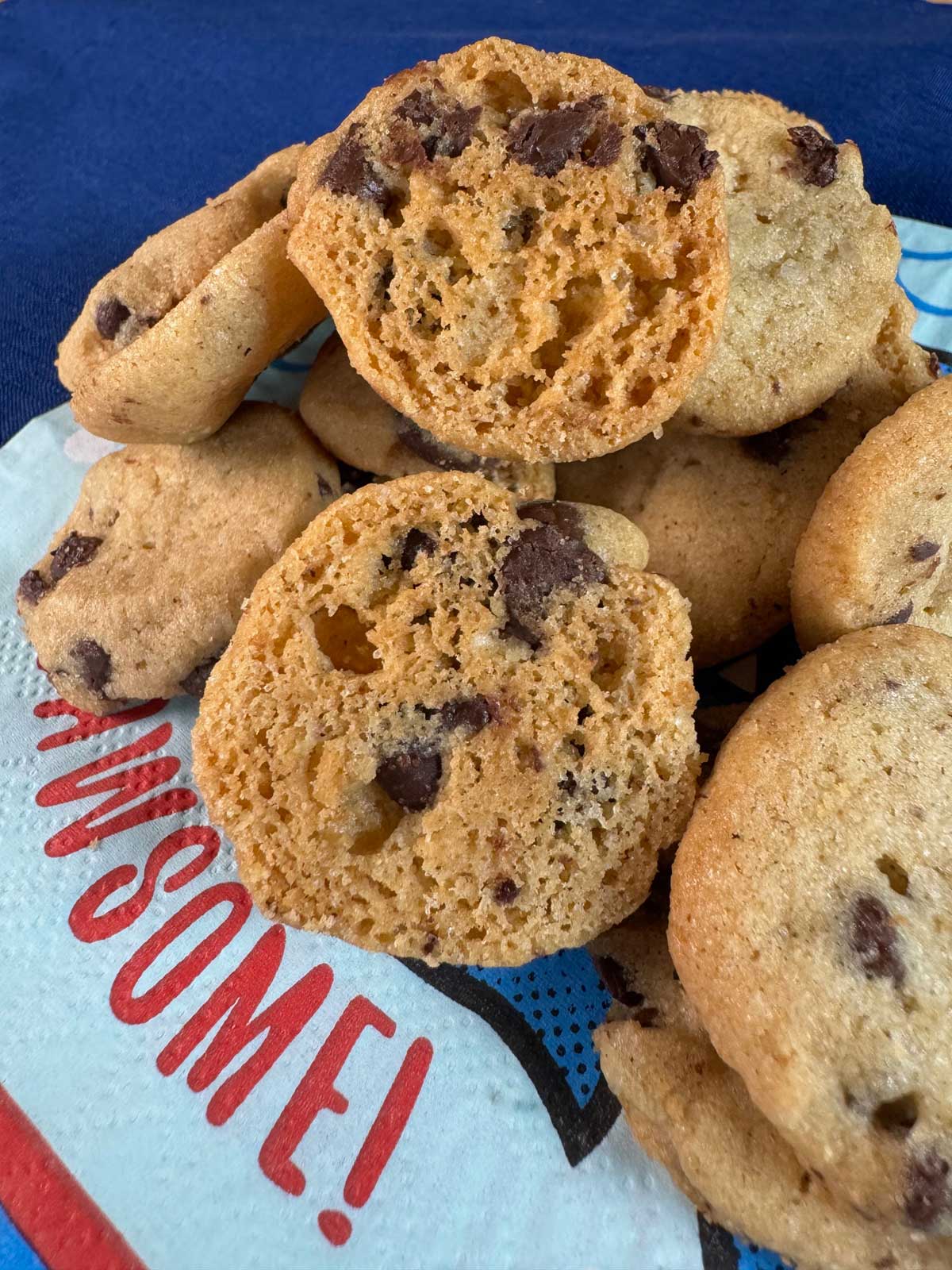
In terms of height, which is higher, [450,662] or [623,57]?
[623,57]

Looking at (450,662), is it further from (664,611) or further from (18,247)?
(18,247)

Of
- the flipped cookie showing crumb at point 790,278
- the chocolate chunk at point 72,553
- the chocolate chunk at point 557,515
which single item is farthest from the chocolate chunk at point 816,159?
the chocolate chunk at point 72,553

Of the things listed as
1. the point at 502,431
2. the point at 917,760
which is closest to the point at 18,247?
the point at 502,431

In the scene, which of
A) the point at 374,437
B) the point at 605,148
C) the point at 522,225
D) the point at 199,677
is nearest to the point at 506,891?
the point at 199,677

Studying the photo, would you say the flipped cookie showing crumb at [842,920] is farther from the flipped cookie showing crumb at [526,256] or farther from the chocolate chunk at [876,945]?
the flipped cookie showing crumb at [526,256]

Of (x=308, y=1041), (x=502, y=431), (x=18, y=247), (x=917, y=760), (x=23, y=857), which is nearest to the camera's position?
(x=917, y=760)

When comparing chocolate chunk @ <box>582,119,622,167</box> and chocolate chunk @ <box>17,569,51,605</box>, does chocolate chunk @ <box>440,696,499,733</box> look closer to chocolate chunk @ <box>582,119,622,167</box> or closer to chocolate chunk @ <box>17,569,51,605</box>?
chocolate chunk @ <box>582,119,622,167</box>

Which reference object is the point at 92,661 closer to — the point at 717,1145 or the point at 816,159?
the point at 717,1145

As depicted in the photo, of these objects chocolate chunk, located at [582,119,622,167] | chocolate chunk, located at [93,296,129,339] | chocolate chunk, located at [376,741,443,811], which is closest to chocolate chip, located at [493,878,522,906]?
chocolate chunk, located at [376,741,443,811]
